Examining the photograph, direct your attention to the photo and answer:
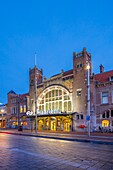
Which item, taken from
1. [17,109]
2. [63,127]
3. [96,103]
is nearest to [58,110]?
[63,127]

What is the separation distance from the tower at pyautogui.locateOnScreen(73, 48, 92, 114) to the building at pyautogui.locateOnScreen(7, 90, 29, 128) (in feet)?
57.7

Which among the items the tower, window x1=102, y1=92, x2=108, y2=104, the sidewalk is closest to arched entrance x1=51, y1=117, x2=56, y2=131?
the tower

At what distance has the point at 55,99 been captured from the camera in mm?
40219

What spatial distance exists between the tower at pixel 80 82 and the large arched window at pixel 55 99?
1976mm

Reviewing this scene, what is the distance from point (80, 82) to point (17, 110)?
84.7 feet

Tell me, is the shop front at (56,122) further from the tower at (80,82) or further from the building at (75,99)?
the tower at (80,82)

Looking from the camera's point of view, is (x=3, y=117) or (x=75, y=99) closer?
(x=75, y=99)

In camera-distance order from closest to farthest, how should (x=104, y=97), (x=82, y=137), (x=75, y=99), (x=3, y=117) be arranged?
(x=82, y=137) < (x=104, y=97) < (x=75, y=99) < (x=3, y=117)

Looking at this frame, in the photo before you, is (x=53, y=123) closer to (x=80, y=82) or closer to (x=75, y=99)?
(x=75, y=99)

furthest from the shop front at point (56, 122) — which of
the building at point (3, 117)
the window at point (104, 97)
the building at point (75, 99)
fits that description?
the building at point (3, 117)

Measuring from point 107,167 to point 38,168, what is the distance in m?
3.11

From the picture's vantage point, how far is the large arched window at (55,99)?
124 ft

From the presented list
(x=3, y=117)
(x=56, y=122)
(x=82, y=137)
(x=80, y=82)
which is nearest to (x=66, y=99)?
(x=80, y=82)

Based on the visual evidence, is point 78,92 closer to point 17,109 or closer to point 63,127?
point 63,127
